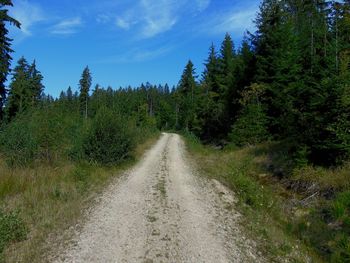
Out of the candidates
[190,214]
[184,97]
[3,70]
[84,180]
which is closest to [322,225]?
[190,214]

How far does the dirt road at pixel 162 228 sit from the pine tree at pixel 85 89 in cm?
7429

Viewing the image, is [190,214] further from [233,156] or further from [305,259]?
[233,156]

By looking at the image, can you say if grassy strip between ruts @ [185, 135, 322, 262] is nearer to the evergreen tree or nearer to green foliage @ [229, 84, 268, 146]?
green foliage @ [229, 84, 268, 146]

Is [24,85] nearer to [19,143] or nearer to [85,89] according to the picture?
[19,143]

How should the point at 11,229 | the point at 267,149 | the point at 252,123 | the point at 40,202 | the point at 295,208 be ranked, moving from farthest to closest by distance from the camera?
the point at 252,123 < the point at 267,149 < the point at 295,208 < the point at 40,202 < the point at 11,229

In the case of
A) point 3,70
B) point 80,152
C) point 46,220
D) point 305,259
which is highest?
point 3,70

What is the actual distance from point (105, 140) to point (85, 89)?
2849 inches

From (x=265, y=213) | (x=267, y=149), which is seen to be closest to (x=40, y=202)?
(x=265, y=213)

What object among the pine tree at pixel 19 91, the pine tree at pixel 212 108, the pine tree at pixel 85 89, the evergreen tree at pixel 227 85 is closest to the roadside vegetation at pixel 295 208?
the evergreen tree at pixel 227 85

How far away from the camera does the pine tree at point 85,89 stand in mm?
82000

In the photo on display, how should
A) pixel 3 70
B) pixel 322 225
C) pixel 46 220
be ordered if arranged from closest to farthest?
pixel 46 220 < pixel 322 225 < pixel 3 70

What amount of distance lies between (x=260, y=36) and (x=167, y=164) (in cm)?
1471

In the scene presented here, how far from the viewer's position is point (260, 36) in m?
26.3

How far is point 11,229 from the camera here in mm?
6781
